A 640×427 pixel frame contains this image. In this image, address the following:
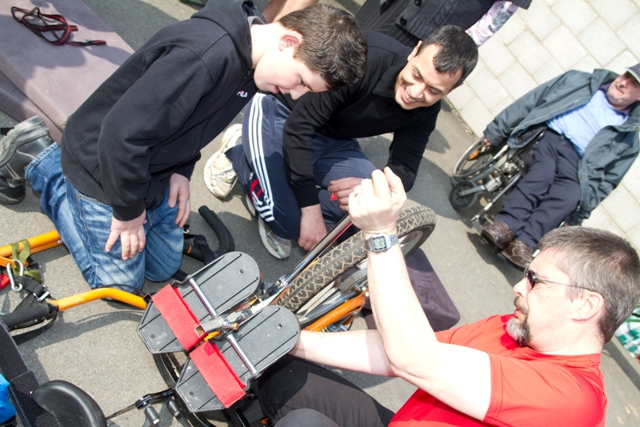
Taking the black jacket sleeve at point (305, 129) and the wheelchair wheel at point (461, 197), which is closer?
the black jacket sleeve at point (305, 129)

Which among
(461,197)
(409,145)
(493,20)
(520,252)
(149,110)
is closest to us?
(149,110)

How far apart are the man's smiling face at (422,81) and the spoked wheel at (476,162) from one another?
1.44 metres

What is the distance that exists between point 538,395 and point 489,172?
8.56 ft

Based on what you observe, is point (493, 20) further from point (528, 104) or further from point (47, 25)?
point (47, 25)

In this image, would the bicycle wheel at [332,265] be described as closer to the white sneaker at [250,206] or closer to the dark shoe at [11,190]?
the white sneaker at [250,206]

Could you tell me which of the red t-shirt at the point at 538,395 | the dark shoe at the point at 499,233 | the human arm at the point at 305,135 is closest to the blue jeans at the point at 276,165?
the human arm at the point at 305,135

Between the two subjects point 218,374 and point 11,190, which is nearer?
point 218,374

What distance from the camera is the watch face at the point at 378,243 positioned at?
1.45m

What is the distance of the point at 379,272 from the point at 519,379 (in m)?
0.48

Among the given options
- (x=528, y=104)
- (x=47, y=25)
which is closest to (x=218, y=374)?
(x=47, y=25)

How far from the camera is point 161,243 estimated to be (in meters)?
2.24

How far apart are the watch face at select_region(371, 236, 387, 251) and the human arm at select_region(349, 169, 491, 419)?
2cm

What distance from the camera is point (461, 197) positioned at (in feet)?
13.1

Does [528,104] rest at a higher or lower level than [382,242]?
lower
